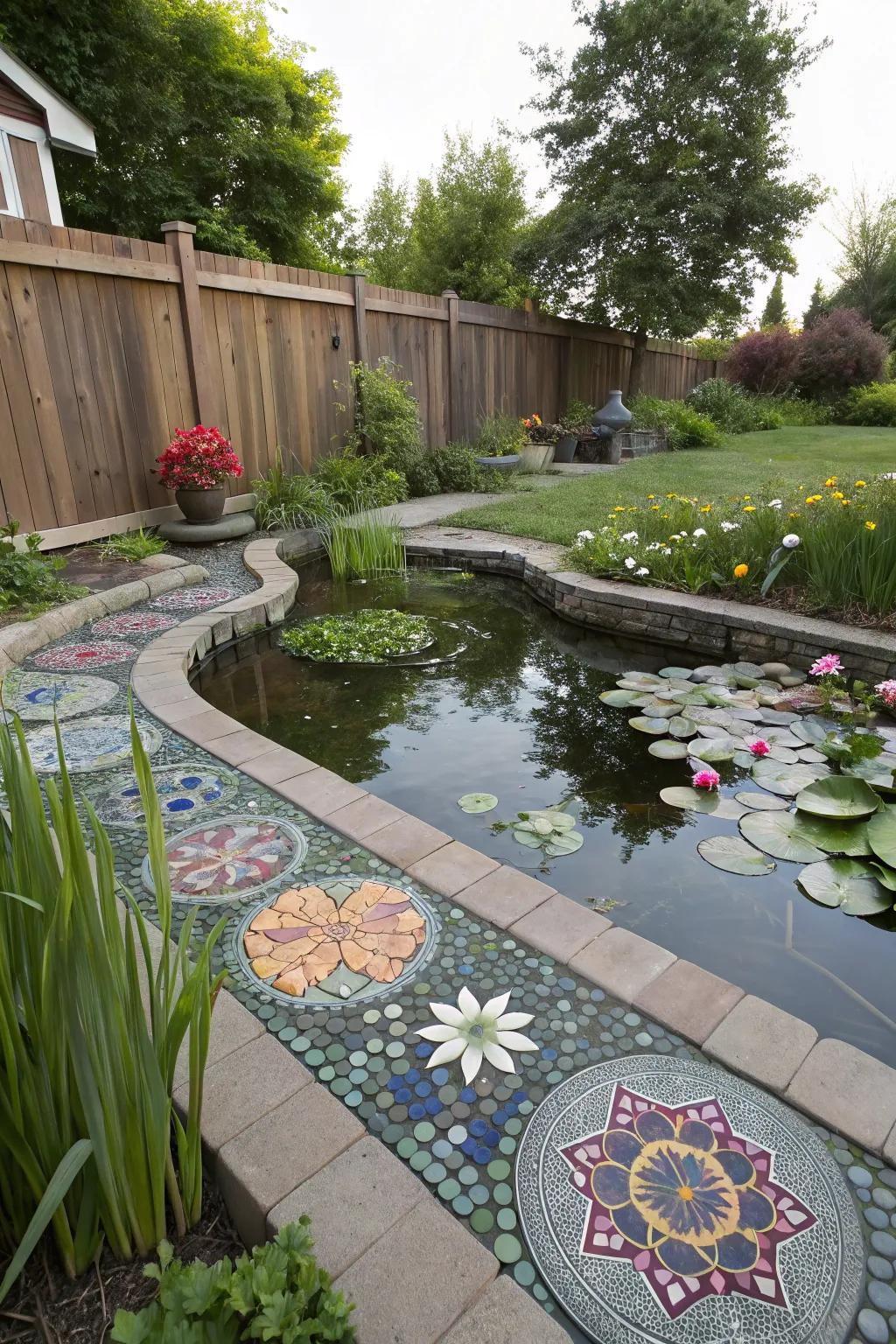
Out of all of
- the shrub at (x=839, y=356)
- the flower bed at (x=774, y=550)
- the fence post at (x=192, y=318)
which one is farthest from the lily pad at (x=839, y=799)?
the shrub at (x=839, y=356)

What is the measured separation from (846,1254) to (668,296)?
38.8 feet

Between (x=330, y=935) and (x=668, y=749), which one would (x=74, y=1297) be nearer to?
(x=330, y=935)

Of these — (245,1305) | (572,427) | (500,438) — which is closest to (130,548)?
(245,1305)

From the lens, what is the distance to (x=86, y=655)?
10.8 ft

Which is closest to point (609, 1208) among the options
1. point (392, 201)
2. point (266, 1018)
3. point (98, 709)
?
point (266, 1018)

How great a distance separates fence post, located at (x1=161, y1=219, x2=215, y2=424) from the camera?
16.7ft

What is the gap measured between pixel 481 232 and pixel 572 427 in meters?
7.71

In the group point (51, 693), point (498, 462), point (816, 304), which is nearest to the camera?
point (51, 693)

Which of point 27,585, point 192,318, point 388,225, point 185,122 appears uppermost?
point 388,225

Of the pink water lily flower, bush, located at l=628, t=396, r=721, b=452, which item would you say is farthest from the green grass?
the pink water lily flower

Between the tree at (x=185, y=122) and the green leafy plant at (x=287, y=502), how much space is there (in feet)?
28.2

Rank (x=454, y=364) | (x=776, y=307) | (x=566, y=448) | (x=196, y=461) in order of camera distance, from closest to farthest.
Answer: (x=196, y=461) < (x=454, y=364) < (x=566, y=448) < (x=776, y=307)

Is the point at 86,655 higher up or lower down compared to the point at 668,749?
higher up

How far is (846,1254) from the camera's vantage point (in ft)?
3.30
